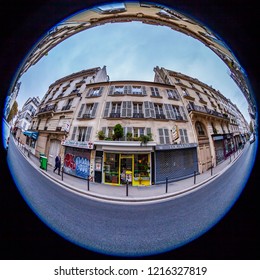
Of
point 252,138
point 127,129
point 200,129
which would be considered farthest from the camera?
point 252,138

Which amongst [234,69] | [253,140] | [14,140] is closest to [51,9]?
[14,140]

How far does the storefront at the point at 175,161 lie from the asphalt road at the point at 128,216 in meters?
0.15

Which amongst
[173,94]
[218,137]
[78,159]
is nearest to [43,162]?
[78,159]

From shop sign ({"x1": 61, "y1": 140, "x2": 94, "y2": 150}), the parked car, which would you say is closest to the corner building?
shop sign ({"x1": 61, "y1": 140, "x2": 94, "y2": 150})

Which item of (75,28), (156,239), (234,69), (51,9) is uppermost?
(51,9)

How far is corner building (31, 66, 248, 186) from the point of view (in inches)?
35.1

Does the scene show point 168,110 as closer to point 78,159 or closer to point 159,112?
point 159,112

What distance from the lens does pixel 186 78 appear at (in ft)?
3.24

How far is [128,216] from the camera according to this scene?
102 centimetres

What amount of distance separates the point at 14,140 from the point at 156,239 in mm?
1229

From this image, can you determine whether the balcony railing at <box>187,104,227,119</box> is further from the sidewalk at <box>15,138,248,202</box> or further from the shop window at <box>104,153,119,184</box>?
the shop window at <box>104,153,119,184</box>

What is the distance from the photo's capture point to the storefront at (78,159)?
0.91 m

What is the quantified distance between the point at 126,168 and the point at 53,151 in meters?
0.46

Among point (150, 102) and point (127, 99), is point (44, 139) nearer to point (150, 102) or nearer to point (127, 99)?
point (127, 99)
